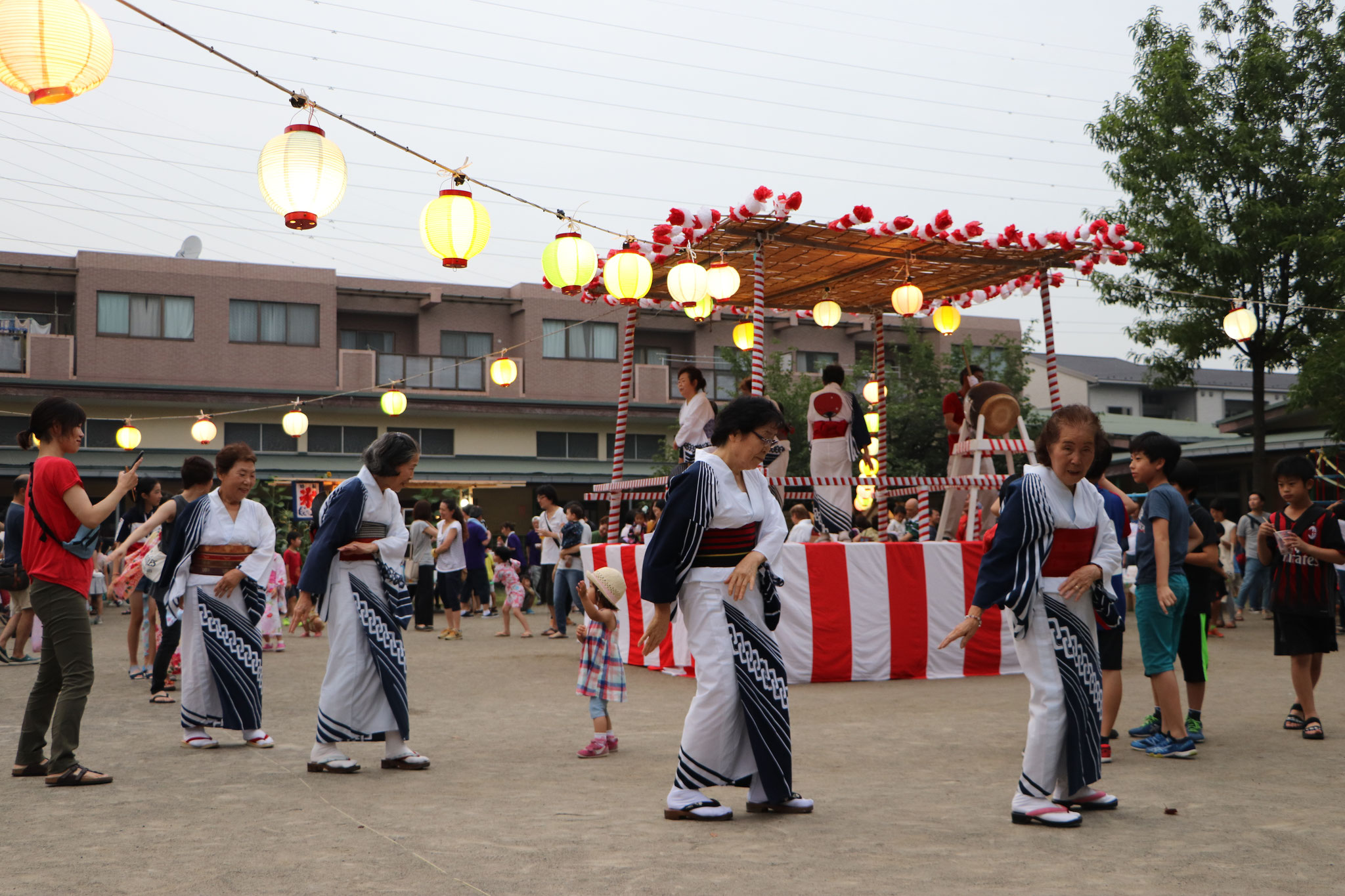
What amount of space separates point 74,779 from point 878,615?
6303mm

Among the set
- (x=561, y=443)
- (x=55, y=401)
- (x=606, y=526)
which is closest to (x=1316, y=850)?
(x=55, y=401)

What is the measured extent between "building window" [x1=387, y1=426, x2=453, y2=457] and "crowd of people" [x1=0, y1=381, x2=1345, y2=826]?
20212 millimetres

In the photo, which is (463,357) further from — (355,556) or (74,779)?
(74,779)

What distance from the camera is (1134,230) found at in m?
17.3

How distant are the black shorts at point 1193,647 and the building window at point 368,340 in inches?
995

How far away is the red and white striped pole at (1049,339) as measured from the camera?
A: 11.1 meters

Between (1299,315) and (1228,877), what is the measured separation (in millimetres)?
15321

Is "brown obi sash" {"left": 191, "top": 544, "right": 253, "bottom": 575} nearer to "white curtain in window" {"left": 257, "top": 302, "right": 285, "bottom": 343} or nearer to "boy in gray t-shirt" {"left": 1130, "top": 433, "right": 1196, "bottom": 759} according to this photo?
"boy in gray t-shirt" {"left": 1130, "top": 433, "right": 1196, "bottom": 759}

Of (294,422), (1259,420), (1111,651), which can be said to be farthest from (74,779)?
(294,422)

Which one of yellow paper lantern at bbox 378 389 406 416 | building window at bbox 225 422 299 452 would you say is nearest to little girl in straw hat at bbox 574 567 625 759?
yellow paper lantern at bbox 378 389 406 416

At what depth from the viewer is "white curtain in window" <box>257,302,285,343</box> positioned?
91.4 feet

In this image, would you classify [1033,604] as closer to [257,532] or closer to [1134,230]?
[257,532]

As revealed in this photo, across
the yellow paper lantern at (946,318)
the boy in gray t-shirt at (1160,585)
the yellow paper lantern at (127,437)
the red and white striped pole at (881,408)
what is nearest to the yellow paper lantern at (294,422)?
the yellow paper lantern at (127,437)

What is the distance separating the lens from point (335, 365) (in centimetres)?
2828
